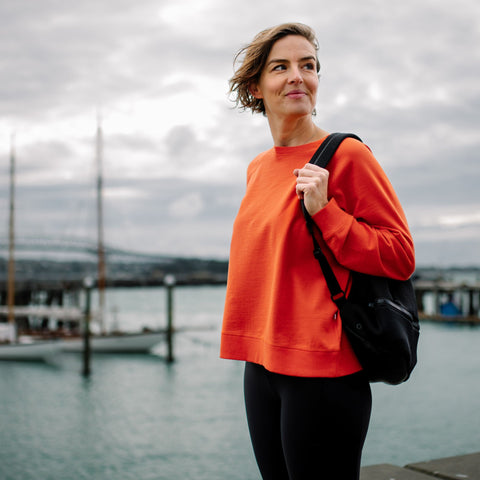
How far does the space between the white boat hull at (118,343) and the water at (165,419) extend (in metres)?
0.72

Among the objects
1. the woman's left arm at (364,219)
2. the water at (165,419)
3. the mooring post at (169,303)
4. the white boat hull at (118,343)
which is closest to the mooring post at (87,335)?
the water at (165,419)

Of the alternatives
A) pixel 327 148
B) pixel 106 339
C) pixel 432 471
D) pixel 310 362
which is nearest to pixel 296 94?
pixel 327 148

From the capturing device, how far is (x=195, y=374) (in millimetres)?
25594

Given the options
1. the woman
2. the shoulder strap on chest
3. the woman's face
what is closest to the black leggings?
the woman

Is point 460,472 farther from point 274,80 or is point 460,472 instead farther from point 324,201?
point 274,80

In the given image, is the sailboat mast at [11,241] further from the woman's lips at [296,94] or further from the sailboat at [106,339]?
the woman's lips at [296,94]

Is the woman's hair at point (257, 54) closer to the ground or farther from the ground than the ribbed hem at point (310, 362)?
farther from the ground

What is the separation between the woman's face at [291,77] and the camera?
1.47 m

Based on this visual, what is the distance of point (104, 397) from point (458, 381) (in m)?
13.6

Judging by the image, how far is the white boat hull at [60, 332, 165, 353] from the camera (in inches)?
1174

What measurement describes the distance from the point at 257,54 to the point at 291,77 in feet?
0.41

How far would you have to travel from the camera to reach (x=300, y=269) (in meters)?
1.38

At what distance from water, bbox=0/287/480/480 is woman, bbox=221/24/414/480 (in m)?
11.3

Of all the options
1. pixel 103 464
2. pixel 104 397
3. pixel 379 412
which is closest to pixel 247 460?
pixel 103 464
